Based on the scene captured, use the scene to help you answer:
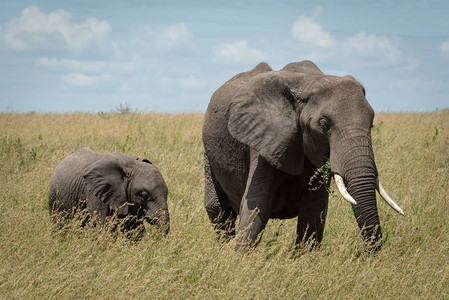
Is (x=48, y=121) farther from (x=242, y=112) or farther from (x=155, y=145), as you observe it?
(x=242, y=112)

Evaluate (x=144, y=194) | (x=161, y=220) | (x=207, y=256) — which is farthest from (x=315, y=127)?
(x=144, y=194)

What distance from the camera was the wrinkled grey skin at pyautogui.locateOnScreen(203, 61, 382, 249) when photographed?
196 inches

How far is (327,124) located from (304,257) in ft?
4.62

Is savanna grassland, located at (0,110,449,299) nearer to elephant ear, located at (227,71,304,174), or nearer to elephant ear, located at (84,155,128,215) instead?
elephant ear, located at (84,155,128,215)

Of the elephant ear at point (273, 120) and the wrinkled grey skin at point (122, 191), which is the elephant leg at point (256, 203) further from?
the wrinkled grey skin at point (122, 191)

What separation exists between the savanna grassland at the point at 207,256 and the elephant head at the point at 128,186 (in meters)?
0.37

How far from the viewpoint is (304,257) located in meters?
5.79

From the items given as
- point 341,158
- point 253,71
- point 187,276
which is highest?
point 253,71

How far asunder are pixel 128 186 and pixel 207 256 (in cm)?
211

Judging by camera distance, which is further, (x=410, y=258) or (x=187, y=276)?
(x=410, y=258)

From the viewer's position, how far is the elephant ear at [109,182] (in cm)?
740

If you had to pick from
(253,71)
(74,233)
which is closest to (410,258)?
(253,71)

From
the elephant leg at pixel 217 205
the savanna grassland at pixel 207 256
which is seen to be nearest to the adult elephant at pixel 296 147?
the savanna grassland at pixel 207 256

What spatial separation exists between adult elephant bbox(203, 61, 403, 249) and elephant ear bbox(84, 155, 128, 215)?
4.88 feet
